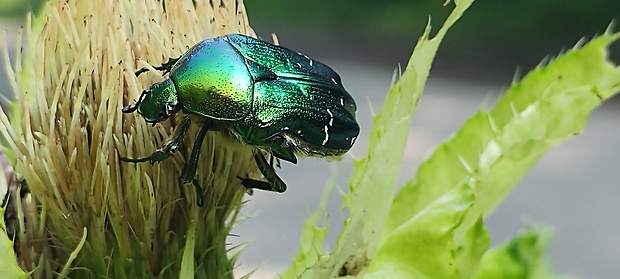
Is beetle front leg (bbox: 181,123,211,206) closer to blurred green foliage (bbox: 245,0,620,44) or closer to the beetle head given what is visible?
the beetle head

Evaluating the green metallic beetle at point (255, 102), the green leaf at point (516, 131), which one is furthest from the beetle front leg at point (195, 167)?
the green leaf at point (516, 131)

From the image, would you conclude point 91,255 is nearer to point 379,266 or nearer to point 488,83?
point 379,266

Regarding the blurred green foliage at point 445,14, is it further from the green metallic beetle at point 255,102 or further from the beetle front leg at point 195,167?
the beetle front leg at point 195,167

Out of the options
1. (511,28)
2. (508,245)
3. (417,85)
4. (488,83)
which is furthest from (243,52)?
(511,28)

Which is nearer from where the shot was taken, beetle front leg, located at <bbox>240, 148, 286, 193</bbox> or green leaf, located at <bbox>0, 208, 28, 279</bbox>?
green leaf, located at <bbox>0, 208, 28, 279</bbox>

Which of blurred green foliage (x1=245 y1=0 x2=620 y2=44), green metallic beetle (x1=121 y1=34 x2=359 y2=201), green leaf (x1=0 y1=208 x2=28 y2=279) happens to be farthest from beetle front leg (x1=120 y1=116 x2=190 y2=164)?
blurred green foliage (x1=245 y1=0 x2=620 y2=44)

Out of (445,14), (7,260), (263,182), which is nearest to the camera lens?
(7,260)

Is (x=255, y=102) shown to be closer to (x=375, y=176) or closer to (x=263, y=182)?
(x=263, y=182)

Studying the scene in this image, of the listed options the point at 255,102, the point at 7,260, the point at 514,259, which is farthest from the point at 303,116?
the point at 514,259
